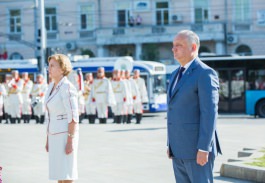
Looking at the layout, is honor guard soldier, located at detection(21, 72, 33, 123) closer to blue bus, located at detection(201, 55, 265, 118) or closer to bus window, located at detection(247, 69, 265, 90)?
blue bus, located at detection(201, 55, 265, 118)

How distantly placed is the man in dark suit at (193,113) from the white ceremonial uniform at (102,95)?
64.0ft

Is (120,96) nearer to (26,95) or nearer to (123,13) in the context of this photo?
(26,95)

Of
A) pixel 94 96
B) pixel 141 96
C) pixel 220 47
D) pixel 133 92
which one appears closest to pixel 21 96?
pixel 94 96

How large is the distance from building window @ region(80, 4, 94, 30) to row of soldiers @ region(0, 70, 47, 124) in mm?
28779

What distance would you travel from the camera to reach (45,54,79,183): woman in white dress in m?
8.43

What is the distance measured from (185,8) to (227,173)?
145 feet

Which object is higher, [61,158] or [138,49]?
[138,49]

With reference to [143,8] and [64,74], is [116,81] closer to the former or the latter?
[64,74]

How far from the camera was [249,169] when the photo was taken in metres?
11.0

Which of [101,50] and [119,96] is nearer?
[119,96]

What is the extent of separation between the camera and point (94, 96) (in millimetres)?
27297

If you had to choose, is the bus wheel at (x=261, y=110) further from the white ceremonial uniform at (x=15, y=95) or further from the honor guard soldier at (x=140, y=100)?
the white ceremonial uniform at (x=15, y=95)

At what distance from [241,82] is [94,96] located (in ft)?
27.0

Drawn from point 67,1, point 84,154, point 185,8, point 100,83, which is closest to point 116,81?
point 100,83
